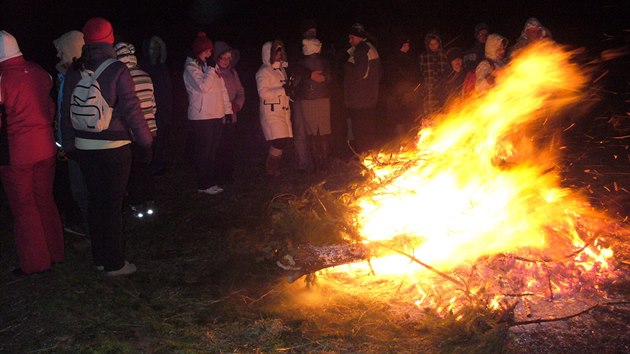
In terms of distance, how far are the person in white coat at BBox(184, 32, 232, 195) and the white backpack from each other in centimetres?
295

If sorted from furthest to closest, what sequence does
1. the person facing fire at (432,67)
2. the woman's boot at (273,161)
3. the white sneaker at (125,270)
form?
the person facing fire at (432,67) < the woman's boot at (273,161) < the white sneaker at (125,270)

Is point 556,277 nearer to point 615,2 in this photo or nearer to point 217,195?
point 217,195

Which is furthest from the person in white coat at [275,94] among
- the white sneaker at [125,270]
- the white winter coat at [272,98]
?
the white sneaker at [125,270]

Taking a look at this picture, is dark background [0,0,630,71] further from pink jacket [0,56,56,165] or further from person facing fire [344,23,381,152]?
pink jacket [0,56,56,165]

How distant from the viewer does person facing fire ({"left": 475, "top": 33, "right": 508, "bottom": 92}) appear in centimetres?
858

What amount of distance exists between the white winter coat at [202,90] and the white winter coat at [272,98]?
3.13 feet

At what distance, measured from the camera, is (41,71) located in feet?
18.4

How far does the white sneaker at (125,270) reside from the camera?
18.8ft

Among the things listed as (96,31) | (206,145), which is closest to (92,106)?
(96,31)

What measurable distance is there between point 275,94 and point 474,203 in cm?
450

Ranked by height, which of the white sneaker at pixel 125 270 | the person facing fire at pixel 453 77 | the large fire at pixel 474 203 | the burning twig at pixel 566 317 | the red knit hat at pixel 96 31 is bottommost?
the white sneaker at pixel 125 270

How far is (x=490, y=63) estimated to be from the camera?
8.68m

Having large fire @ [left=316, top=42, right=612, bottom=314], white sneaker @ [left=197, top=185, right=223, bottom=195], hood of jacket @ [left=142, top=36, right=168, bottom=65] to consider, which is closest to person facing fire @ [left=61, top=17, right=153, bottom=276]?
large fire @ [left=316, top=42, right=612, bottom=314]

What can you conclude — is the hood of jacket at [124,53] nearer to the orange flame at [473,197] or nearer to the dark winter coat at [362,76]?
the orange flame at [473,197]
